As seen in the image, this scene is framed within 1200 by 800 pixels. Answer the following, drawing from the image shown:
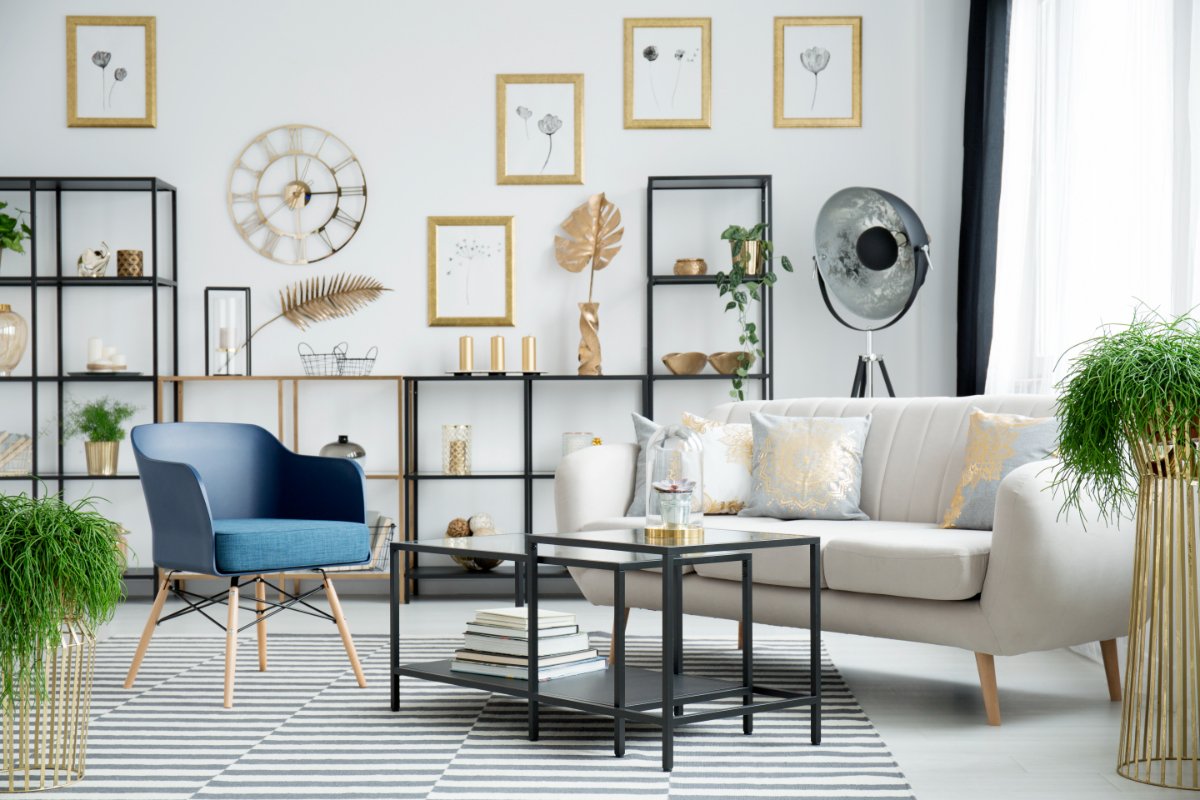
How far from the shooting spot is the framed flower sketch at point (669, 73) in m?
5.59

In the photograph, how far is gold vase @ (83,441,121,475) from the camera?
5.37 meters

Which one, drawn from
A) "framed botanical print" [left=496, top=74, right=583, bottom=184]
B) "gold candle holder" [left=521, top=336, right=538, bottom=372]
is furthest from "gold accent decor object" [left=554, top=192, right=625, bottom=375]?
"gold candle holder" [left=521, top=336, right=538, bottom=372]

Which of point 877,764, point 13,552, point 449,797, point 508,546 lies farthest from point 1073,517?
point 13,552

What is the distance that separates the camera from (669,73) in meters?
5.60

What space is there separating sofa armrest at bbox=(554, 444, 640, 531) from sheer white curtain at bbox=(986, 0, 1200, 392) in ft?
4.51

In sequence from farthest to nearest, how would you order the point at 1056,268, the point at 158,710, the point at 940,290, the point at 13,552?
the point at 940,290 → the point at 1056,268 → the point at 158,710 → the point at 13,552

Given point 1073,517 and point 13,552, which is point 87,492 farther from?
point 1073,517

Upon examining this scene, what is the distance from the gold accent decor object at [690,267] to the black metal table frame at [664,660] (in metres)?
2.44

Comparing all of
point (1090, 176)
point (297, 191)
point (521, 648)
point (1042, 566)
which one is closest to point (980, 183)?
point (1090, 176)

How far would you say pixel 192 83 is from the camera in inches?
220

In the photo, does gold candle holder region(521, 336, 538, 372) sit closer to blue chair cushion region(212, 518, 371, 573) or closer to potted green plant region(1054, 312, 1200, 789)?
blue chair cushion region(212, 518, 371, 573)

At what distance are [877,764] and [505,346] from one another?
3181 millimetres

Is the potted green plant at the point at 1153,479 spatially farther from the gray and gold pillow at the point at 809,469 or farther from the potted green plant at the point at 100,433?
the potted green plant at the point at 100,433

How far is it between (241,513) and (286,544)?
571 millimetres
